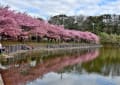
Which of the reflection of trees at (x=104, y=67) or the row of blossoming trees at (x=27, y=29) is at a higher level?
the row of blossoming trees at (x=27, y=29)

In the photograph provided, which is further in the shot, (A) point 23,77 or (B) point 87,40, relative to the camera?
(B) point 87,40

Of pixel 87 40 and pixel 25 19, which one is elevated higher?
pixel 25 19

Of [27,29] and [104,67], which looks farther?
[27,29]

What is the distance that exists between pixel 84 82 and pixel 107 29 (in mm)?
108166

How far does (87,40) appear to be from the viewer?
9462 cm

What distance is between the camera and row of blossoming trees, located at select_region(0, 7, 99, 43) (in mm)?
36531

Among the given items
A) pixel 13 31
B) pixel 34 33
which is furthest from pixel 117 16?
pixel 13 31

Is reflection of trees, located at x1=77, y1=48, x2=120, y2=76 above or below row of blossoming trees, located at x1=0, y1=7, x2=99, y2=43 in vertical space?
below

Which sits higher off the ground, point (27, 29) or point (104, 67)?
point (27, 29)

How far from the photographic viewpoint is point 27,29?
57.2m

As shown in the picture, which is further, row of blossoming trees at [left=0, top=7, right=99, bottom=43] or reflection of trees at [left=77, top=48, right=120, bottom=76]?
row of blossoming trees at [left=0, top=7, right=99, bottom=43]

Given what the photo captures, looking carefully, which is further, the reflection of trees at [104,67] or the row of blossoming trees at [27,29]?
the row of blossoming trees at [27,29]

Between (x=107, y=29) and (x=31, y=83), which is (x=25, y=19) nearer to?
(x=31, y=83)

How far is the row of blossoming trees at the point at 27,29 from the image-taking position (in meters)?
36.5
